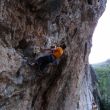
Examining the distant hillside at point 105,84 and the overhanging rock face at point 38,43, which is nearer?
the overhanging rock face at point 38,43

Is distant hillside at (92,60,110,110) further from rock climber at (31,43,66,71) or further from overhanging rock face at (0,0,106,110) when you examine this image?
rock climber at (31,43,66,71)

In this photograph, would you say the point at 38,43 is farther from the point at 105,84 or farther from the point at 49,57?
the point at 105,84

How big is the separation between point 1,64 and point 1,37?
824 mm

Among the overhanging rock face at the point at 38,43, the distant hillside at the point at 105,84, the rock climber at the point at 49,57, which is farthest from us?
the distant hillside at the point at 105,84

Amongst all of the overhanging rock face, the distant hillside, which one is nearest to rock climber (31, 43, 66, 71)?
the overhanging rock face

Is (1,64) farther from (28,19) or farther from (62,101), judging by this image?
(62,101)

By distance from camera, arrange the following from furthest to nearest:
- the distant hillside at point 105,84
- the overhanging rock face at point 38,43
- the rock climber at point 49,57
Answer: the distant hillside at point 105,84 < the rock climber at point 49,57 < the overhanging rock face at point 38,43

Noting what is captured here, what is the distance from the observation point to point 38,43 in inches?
461

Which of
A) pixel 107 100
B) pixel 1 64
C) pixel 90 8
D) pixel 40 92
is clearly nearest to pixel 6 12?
pixel 1 64

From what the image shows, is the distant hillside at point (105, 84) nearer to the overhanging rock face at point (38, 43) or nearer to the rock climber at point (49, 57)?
the overhanging rock face at point (38, 43)

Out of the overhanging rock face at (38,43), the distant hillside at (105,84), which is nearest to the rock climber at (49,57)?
the overhanging rock face at (38,43)

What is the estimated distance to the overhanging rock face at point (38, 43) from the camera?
34.8 feet

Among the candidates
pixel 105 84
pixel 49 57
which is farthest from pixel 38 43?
pixel 105 84

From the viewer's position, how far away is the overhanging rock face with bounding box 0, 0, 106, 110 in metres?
10.6
